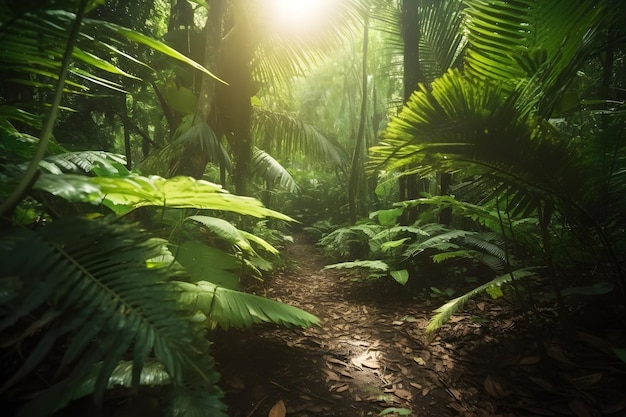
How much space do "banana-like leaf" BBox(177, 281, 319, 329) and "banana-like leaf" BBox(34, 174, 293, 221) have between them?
1.54ft

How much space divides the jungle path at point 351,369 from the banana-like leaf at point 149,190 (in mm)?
1099

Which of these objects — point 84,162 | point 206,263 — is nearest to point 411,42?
point 206,263

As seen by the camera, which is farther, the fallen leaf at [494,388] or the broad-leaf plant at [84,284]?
the fallen leaf at [494,388]

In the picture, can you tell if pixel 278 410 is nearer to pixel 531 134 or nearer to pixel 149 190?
pixel 149 190

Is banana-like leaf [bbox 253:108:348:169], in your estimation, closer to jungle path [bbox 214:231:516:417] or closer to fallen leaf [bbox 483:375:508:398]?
jungle path [bbox 214:231:516:417]

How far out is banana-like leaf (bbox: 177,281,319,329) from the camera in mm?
1430

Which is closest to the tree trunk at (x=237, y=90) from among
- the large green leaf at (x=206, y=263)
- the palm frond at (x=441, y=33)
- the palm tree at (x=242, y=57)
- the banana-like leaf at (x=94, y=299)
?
the palm tree at (x=242, y=57)

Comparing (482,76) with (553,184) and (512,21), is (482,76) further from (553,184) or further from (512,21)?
(553,184)

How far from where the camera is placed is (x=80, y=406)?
104 centimetres

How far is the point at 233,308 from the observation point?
58.2 inches

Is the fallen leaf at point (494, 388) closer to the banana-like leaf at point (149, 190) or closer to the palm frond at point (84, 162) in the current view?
the banana-like leaf at point (149, 190)

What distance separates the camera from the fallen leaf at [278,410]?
1.53 meters

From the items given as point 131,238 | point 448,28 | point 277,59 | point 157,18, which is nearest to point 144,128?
point 157,18

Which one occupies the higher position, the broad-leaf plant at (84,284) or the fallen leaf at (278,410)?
the broad-leaf plant at (84,284)
